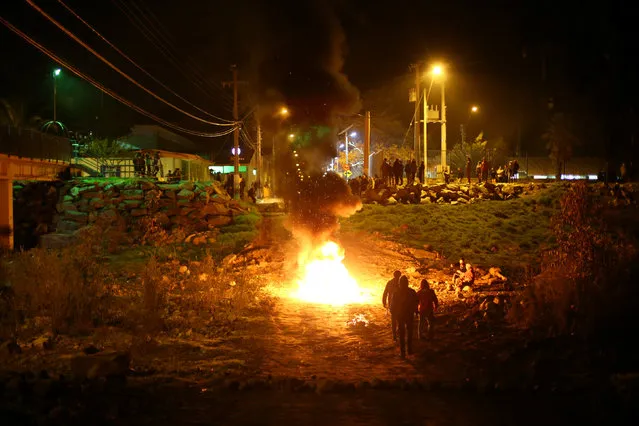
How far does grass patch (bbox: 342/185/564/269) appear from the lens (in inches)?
920

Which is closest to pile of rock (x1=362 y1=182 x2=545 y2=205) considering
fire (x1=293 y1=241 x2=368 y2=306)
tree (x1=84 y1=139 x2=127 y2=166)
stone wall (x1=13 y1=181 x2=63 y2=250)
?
fire (x1=293 y1=241 x2=368 y2=306)

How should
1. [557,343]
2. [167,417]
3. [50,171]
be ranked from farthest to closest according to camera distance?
[50,171] < [557,343] < [167,417]

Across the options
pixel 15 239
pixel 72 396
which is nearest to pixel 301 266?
pixel 72 396

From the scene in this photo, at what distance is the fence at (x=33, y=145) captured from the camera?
81.7 ft

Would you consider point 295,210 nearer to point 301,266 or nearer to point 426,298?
point 301,266

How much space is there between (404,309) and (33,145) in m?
24.0

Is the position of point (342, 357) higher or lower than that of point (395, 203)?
lower

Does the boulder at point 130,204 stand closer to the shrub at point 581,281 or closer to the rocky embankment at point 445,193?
the rocky embankment at point 445,193

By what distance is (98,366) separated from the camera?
844cm

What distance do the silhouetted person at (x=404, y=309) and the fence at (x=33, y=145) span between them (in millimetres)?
21586

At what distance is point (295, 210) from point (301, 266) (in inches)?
78.9

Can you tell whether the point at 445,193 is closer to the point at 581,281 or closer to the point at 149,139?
the point at 581,281

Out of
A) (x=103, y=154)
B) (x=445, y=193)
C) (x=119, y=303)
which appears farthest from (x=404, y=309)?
(x=103, y=154)

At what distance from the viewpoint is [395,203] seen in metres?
31.5
